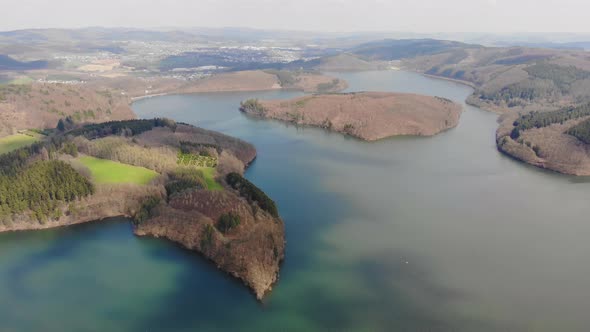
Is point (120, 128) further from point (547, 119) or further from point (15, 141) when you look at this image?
point (547, 119)

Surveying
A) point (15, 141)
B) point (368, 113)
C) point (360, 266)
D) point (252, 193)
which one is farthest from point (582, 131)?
point (15, 141)

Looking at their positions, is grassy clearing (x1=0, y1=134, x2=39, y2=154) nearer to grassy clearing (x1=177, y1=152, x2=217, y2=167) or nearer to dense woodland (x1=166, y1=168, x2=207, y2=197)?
grassy clearing (x1=177, y1=152, x2=217, y2=167)

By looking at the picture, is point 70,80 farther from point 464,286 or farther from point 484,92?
point 464,286

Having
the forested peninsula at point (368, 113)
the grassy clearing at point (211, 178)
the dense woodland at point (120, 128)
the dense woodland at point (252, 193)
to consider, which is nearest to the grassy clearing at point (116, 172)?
the grassy clearing at point (211, 178)

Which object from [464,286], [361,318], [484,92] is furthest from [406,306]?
[484,92]

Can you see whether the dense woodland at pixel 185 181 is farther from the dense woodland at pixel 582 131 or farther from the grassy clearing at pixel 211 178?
the dense woodland at pixel 582 131

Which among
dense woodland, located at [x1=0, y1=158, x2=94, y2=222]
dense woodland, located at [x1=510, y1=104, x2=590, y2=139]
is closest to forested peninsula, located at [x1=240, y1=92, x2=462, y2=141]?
dense woodland, located at [x1=510, y1=104, x2=590, y2=139]
